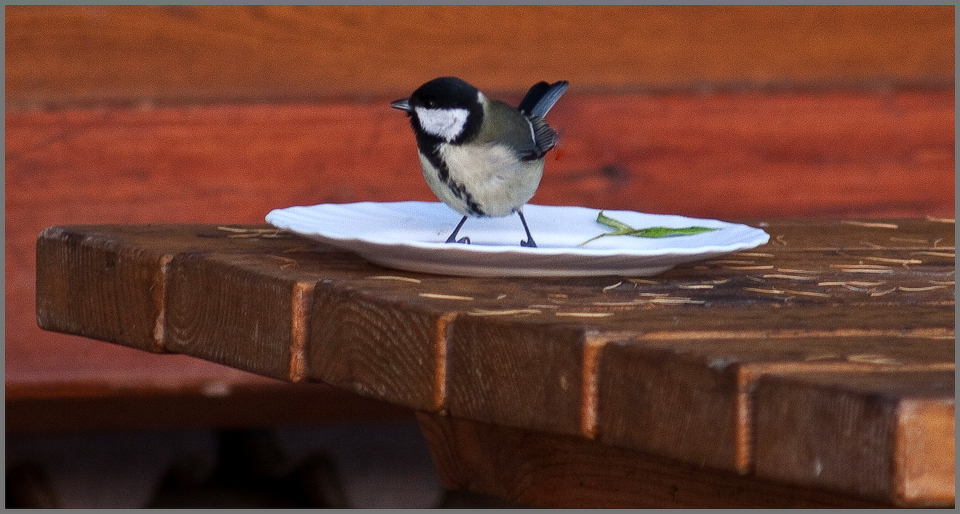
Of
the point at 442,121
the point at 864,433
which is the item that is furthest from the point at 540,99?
the point at 864,433

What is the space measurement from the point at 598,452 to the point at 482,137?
49 centimetres

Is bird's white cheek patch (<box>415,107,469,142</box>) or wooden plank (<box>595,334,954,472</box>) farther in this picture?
bird's white cheek patch (<box>415,107,469,142</box>)

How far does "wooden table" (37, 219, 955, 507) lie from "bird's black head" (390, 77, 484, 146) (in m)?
0.20

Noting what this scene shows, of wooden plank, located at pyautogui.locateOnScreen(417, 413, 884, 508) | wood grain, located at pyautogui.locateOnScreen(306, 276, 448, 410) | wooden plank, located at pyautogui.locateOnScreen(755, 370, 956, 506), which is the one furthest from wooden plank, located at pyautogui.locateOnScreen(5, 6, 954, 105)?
wooden plank, located at pyautogui.locateOnScreen(755, 370, 956, 506)

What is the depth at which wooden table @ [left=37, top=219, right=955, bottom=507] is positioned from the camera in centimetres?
92

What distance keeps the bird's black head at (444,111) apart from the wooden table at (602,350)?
0.20 meters

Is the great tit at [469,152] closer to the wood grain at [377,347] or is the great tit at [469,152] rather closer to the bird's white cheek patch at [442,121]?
the bird's white cheek patch at [442,121]

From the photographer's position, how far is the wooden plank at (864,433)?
2.85 feet

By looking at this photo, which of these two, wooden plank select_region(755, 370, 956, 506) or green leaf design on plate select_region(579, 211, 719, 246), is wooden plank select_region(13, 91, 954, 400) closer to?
green leaf design on plate select_region(579, 211, 719, 246)

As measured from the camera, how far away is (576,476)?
55.6 inches

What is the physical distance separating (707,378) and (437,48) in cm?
207

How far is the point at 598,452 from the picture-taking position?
1389 millimetres

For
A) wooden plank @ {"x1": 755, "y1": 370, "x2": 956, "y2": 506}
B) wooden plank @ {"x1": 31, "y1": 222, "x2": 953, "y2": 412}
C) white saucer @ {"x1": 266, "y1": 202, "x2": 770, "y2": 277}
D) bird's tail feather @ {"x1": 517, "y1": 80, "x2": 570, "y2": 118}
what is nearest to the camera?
wooden plank @ {"x1": 755, "y1": 370, "x2": 956, "y2": 506}

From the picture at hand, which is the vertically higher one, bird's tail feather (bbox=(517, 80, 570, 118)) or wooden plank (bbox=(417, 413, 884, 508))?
bird's tail feather (bbox=(517, 80, 570, 118))
